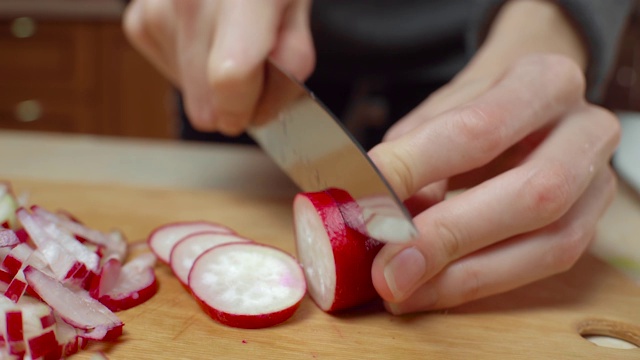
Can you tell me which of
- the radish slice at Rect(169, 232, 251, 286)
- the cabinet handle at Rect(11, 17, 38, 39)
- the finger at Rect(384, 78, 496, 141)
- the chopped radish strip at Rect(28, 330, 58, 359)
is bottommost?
the cabinet handle at Rect(11, 17, 38, 39)

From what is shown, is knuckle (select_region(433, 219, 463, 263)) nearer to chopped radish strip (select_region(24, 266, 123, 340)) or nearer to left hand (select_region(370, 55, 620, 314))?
left hand (select_region(370, 55, 620, 314))

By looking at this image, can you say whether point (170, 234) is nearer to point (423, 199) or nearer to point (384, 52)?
point (423, 199)

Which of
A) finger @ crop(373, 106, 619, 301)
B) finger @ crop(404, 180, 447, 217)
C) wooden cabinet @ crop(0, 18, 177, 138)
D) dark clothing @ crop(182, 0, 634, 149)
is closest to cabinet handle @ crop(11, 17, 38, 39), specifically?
wooden cabinet @ crop(0, 18, 177, 138)

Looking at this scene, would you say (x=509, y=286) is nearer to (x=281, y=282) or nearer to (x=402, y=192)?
(x=402, y=192)

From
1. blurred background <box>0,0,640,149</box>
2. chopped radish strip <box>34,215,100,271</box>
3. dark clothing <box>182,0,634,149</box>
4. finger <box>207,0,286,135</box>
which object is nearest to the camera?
chopped radish strip <box>34,215,100,271</box>

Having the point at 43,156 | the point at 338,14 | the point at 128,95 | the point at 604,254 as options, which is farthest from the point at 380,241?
the point at 128,95

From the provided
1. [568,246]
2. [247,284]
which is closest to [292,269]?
[247,284]

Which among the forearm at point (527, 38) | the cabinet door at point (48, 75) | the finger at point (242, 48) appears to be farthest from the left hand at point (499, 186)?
the cabinet door at point (48, 75)
